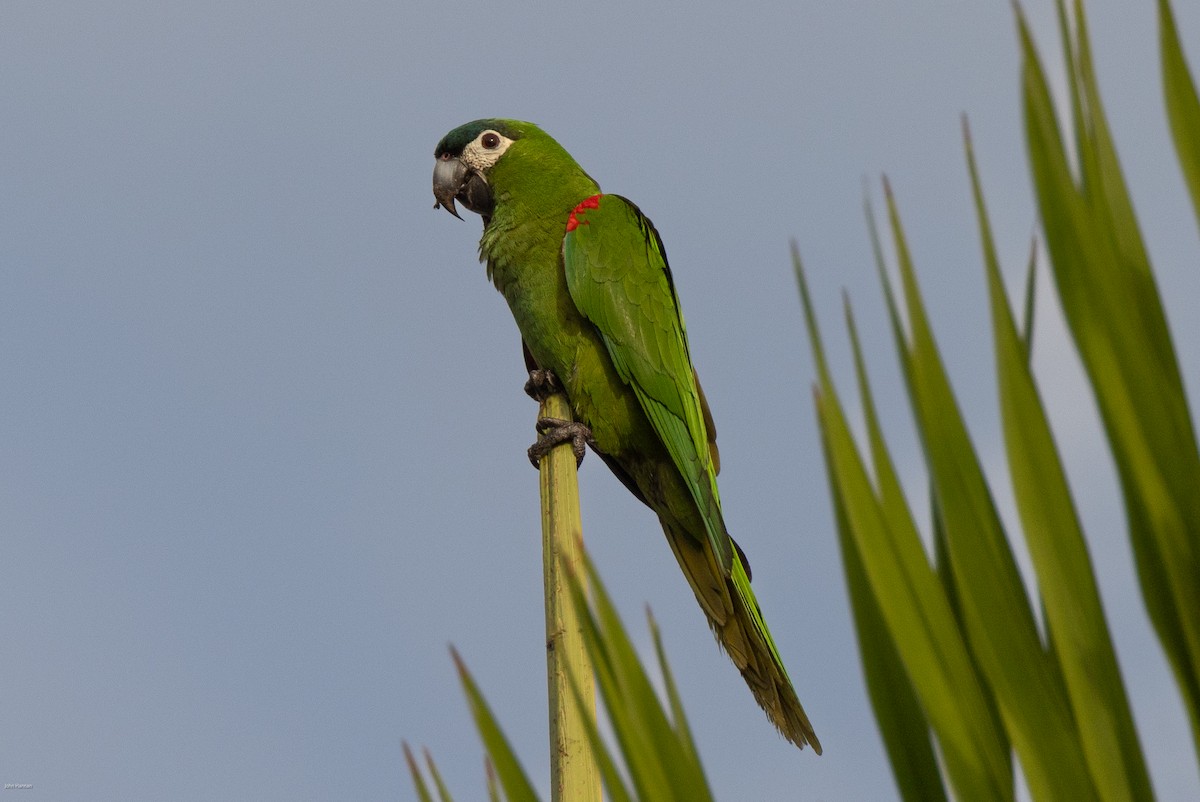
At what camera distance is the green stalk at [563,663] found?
1.64 meters

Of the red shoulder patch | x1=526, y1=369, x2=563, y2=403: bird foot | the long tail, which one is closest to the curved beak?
the red shoulder patch

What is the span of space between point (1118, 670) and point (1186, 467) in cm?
16

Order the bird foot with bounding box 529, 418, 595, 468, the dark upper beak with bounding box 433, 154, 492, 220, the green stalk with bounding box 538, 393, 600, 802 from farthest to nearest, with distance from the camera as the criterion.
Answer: the dark upper beak with bounding box 433, 154, 492, 220, the bird foot with bounding box 529, 418, 595, 468, the green stalk with bounding box 538, 393, 600, 802

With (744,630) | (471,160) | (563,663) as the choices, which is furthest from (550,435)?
(471,160)

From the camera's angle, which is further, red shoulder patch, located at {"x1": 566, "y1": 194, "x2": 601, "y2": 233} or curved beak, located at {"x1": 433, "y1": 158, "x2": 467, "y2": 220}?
curved beak, located at {"x1": 433, "y1": 158, "x2": 467, "y2": 220}

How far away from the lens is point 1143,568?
798mm

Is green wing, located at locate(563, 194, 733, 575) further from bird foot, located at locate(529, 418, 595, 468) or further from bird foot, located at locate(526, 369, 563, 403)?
bird foot, located at locate(529, 418, 595, 468)

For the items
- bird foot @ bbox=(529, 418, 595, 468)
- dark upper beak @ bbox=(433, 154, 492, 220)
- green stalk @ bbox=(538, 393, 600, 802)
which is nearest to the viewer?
green stalk @ bbox=(538, 393, 600, 802)

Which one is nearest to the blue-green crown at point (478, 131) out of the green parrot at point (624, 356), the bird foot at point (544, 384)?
the green parrot at point (624, 356)

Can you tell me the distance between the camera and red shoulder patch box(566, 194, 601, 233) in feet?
13.2

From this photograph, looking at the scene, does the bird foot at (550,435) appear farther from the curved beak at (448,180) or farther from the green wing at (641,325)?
the curved beak at (448,180)

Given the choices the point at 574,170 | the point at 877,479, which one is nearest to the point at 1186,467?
the point at 877,479

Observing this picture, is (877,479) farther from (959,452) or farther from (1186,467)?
(1186,467)

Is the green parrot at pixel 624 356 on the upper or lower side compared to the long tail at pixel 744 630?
upper
